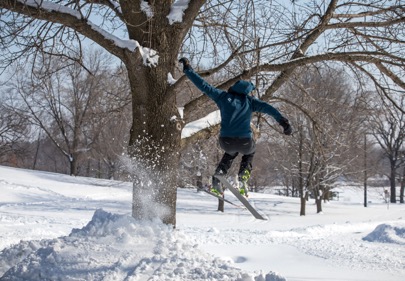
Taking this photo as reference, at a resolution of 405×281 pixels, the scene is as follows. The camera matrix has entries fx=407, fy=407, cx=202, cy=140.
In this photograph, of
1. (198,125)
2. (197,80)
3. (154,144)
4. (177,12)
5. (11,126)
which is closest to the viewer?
(197,80)

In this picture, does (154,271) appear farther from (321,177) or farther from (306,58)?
(321,177)

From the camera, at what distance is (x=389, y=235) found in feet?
45.0

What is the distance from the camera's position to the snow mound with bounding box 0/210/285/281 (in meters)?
4.00

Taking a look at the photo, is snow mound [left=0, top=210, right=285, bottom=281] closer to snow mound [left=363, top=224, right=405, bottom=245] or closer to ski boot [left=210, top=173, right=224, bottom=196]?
ski boot [left=210, top=173, right=224, bottom=196]

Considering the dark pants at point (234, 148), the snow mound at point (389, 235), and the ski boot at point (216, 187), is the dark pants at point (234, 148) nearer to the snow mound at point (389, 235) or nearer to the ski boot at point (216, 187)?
the ski boot at point (216, 187)

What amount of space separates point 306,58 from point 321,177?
2052 cm

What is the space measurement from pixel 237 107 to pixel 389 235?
10910 millimetres

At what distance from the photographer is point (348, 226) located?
60.4ft

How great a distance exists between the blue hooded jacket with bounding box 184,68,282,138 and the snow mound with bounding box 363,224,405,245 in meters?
10.1

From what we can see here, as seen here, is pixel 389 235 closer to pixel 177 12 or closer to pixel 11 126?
pixel 177 12

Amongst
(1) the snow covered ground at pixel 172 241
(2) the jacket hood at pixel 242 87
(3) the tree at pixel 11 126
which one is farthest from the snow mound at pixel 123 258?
(3) the tree at pixel 11 126

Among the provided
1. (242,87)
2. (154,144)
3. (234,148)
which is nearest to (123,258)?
(154,144)

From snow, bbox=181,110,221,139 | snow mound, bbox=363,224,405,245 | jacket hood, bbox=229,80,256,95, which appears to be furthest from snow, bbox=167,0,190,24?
snow mound, bbox=363,224,405,245

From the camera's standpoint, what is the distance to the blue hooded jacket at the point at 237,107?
526 cm
